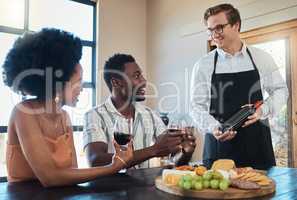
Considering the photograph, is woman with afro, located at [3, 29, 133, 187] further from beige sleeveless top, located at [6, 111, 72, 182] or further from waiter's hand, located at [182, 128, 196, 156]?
waiter's hand, located at [182, 128, 196, 156]

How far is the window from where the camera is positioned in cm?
392

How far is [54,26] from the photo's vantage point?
4273 mm

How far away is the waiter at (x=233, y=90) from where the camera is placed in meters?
1.95

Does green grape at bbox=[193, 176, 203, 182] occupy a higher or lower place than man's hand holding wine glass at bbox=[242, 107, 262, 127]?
lower

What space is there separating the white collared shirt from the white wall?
8.28 ft

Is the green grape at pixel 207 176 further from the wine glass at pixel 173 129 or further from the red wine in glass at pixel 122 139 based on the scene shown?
the red wine in glass at pixel 122 139

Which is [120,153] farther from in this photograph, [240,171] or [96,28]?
[96,28]

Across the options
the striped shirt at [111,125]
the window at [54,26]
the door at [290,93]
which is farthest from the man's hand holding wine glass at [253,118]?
the window at [54,26]

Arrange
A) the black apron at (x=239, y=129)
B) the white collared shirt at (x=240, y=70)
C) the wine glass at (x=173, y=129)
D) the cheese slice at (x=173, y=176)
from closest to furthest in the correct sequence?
the cheese slice at (x=173, y=176)
the wine glass at (x=173, y=129)
the black apron at (x=239, y=129)
the white collared shirt at (x=240, y=70)

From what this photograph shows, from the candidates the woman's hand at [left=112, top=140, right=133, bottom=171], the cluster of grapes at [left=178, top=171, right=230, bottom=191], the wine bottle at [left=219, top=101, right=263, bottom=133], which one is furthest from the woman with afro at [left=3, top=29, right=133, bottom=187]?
the wine bottle at [left=219, top=101, right=263, bottom=133]

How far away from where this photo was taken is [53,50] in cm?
142

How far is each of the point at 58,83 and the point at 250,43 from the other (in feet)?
8.73

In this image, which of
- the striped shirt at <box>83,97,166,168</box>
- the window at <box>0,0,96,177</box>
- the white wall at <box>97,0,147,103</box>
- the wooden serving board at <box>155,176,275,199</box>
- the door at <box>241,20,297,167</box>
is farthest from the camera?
the white wall at <box>97,0,147,103</box>

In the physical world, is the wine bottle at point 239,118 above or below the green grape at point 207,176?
above
